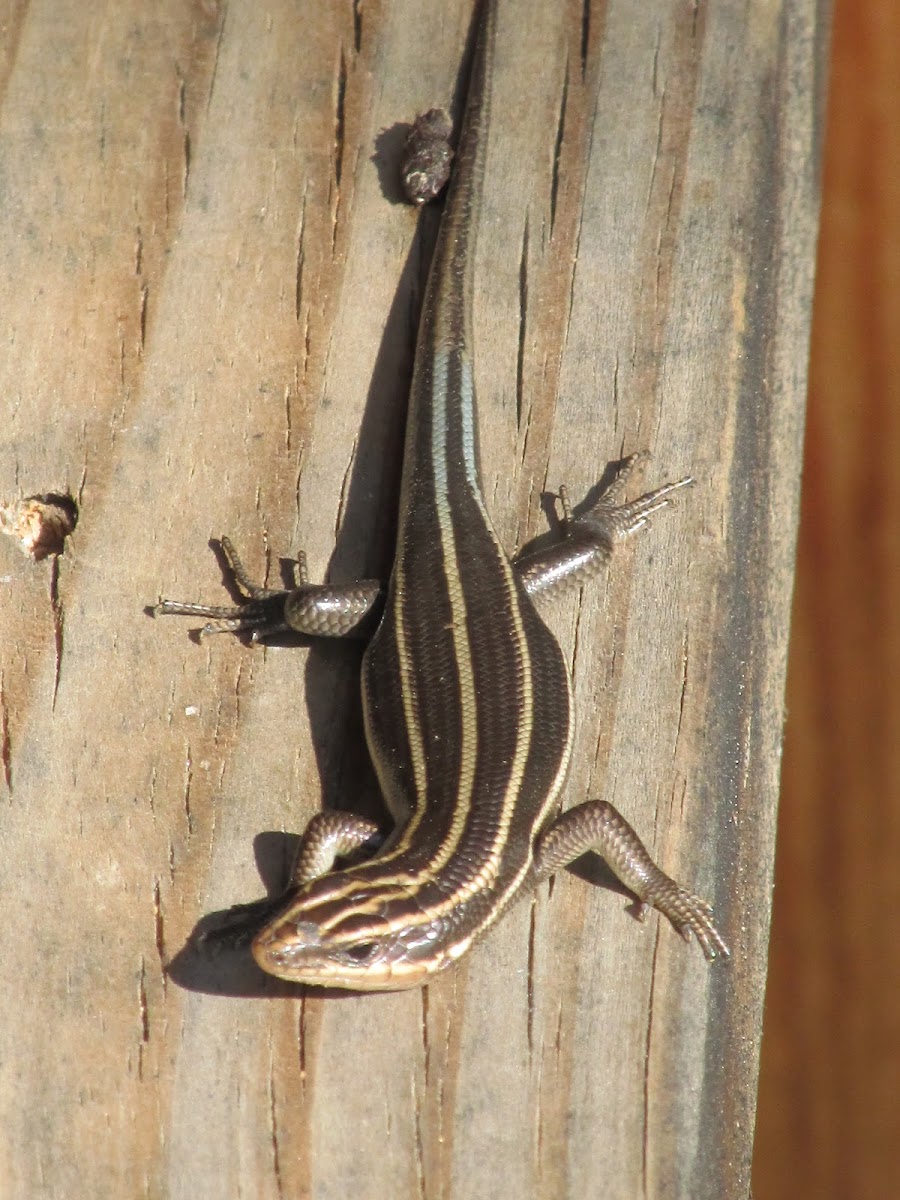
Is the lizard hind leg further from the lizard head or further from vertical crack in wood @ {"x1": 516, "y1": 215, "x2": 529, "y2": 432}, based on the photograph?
vertical crack in wood @ {"x1": 516, "y1": 215, "x2": 529, "y2": 432}

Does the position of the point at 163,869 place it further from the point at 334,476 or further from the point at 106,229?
the point at 106,229

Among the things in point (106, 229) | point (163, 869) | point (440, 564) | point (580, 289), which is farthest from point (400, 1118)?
point (106, 229)

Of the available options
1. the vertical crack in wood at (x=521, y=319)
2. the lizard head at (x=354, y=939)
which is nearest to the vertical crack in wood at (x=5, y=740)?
the lizard head at (x=354, y=939)

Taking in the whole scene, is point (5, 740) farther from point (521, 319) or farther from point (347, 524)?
point (521, 319)

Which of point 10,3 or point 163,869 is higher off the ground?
point 10,3

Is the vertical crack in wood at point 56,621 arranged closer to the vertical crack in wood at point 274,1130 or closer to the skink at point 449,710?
the skink at point 449,710
